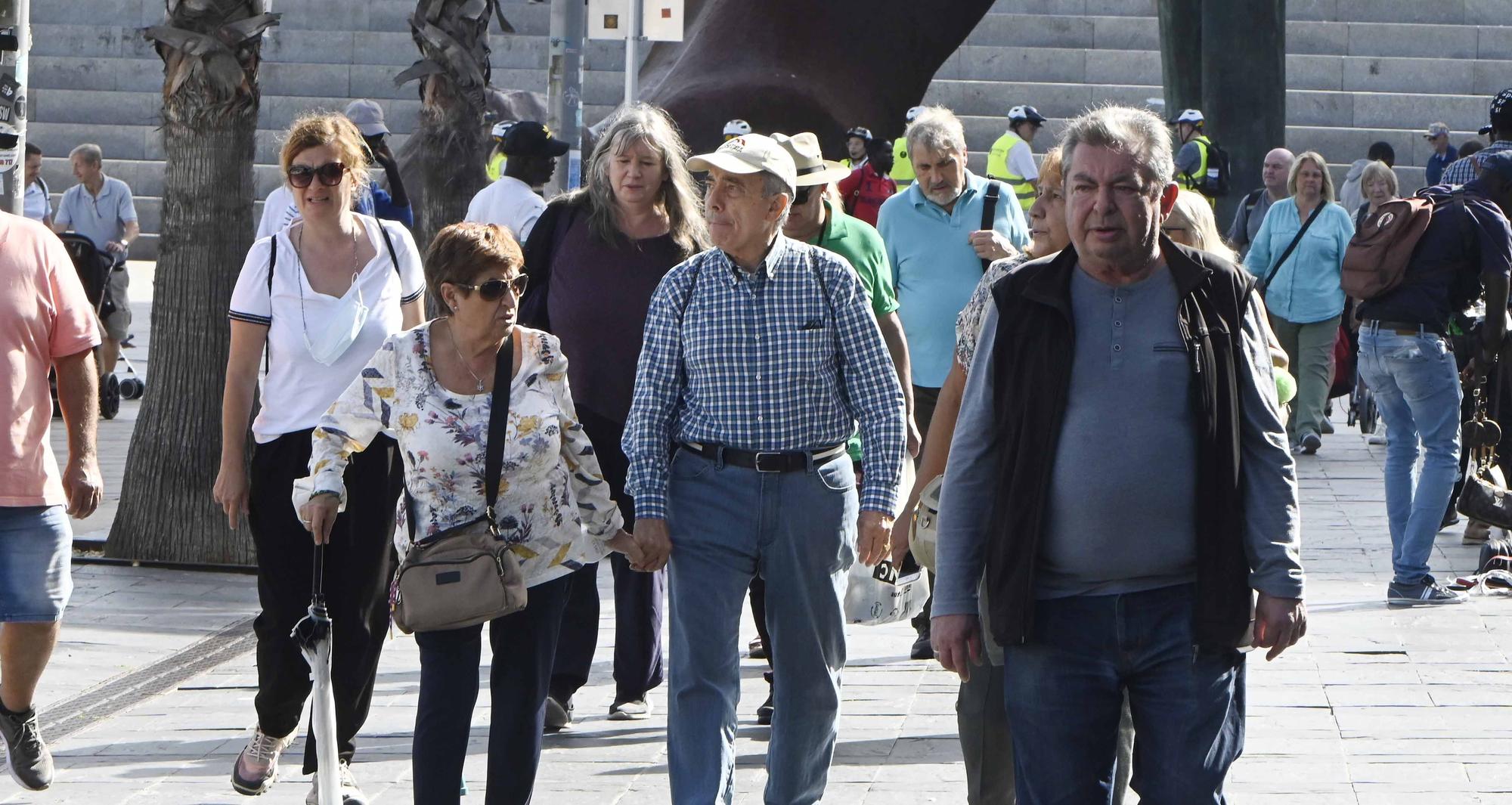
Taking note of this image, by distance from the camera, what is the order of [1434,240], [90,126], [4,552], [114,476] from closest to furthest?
[4,552]
[1434,240]
[114,476]
[90,126]

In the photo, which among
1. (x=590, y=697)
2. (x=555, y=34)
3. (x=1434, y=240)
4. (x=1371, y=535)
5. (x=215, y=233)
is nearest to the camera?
(x=590, y=697)

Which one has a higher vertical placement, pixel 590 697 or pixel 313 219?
pixel 313 219

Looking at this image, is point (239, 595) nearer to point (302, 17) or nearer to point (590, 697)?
point (590, 697)

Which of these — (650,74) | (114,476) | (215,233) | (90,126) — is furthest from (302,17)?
(215,233)

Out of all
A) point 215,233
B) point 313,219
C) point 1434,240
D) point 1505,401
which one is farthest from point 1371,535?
point 313,219

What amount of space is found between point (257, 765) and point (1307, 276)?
872cm

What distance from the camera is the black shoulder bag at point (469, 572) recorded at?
441 centimetres

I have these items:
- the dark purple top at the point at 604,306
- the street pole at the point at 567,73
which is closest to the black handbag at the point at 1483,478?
the dark purple top at the point at 604,306

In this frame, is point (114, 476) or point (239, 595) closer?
point (239, 595)

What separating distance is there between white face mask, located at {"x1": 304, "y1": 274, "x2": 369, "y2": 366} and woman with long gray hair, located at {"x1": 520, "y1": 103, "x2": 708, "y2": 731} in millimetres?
784

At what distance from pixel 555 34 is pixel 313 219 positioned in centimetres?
557

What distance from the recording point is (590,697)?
21.9 feet

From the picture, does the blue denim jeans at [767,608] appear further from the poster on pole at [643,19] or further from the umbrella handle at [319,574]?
the poster on pole at [643,19]

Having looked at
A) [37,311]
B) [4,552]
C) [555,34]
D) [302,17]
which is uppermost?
[302,17]
